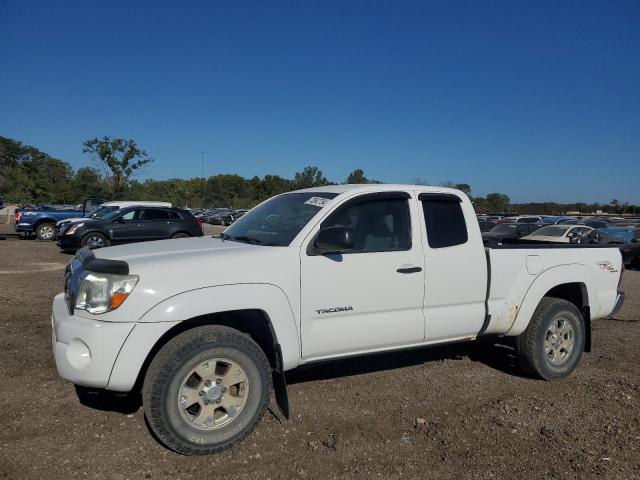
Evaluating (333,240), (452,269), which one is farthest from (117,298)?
(452,269)

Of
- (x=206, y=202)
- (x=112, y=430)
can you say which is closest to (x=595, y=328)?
(x=112, y=430)

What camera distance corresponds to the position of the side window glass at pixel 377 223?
403cm

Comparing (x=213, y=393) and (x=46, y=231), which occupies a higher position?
(x=46, y=231)

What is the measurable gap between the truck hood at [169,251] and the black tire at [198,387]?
0.51m

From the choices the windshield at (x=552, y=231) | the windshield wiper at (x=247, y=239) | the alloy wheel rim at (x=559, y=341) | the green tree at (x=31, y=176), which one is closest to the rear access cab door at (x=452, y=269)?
the alloy wheel rim at (x=559, y=341)

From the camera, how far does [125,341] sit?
10.2 feet

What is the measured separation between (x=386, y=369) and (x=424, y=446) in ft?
5.27

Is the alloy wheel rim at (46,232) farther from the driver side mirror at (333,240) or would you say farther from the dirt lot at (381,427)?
the driver side mirror at (333,240)

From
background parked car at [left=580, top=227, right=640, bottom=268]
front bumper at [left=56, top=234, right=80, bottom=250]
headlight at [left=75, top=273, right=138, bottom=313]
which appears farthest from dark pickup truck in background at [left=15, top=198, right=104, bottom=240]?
background parked car at [left=580, top=227, right=640, bottom=268]

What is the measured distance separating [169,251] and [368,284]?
1.50m

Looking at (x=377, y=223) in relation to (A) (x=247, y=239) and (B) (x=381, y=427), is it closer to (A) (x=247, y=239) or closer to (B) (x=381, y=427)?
(A) (x=247, y=239)

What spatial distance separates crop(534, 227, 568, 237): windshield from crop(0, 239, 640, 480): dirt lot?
578 inches

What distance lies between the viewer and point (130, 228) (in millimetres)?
15188

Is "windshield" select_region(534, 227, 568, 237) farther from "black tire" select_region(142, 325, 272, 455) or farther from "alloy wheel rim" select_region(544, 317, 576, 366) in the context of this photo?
"black tire" select_region(142, 325, 272, 455)
